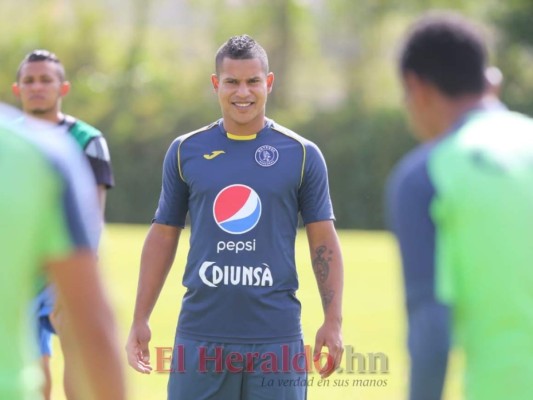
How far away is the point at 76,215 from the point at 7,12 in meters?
52.1

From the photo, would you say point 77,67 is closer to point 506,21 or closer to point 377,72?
point 377,72

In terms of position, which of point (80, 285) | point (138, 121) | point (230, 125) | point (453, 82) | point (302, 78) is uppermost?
point (302, 78)

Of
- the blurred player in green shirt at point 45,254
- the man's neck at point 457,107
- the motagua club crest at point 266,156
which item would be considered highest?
the motagua club crest at point 266,156

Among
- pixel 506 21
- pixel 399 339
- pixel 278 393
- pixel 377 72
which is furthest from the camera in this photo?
pixel 377 72

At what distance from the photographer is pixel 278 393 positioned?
6012 mm

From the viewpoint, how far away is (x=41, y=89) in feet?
27.5

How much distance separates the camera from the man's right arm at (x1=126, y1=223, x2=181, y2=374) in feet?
20.5

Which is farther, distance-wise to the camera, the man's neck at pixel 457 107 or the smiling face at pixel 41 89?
the smiling face at pixel 41 89

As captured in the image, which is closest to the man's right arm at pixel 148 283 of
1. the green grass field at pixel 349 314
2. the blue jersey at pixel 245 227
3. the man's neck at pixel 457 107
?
the blue jersey at pixel 245 227

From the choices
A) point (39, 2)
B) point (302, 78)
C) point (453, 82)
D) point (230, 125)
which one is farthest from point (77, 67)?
point (453, 82)

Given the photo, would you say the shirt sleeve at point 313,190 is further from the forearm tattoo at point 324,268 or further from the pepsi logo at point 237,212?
the pepsi logo at point 237,212

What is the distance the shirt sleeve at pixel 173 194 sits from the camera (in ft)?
20.6

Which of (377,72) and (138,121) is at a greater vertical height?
(377,72)

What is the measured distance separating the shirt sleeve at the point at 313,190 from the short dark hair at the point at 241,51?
0.58m
